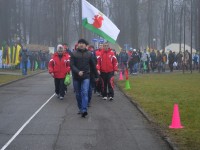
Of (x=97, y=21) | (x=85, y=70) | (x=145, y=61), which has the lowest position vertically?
(x=85, y=70)

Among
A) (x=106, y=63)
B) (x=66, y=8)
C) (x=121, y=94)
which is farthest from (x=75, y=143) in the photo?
(x=66, y=8)

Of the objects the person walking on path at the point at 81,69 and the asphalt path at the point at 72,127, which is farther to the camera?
the person walking on path at the point at 81,69

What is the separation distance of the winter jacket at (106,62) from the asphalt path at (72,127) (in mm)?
1180

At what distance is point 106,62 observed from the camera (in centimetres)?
1600

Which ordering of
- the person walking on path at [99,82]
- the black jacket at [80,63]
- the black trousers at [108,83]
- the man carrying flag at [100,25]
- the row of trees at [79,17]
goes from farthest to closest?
the row of trees at [79,17], the man carrying flag at [100,25], the person walking on path at [99,82], the black trousers at [108,83], the black jacket at [80,63]

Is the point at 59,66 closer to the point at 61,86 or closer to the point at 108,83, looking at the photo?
the point at 61,86

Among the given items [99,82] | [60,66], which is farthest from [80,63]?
[99,82]

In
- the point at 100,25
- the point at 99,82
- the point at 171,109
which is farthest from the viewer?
the point at 100,25

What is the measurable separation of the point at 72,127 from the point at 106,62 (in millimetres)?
5889

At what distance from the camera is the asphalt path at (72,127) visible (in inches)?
337

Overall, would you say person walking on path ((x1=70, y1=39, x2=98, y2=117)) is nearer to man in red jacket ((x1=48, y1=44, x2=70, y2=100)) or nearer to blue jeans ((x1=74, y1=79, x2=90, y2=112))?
blue jeans ((x1=74, y1=79, x2=90, y2=112))

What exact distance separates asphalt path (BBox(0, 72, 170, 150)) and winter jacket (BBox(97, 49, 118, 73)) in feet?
3.87

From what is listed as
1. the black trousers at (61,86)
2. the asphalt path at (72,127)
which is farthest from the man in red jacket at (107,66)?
the black trousers at (61,86)

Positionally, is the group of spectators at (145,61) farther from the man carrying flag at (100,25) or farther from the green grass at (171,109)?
the green grass at (171,109)
